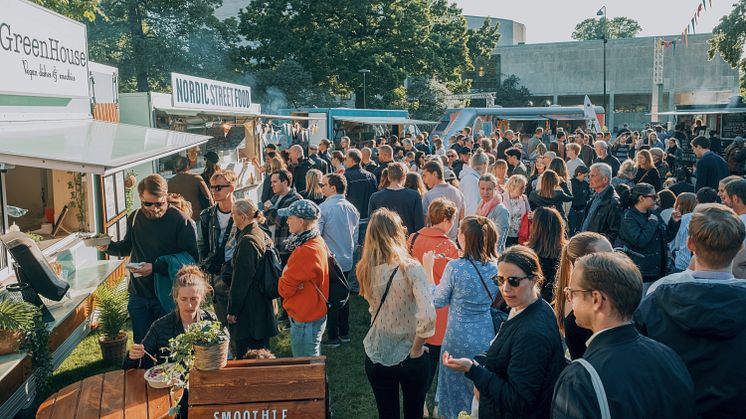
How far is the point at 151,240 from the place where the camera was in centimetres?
561

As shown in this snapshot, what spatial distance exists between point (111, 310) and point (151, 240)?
54.6 inches

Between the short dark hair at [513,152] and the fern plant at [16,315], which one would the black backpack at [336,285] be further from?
the short dark hair at [513,152]

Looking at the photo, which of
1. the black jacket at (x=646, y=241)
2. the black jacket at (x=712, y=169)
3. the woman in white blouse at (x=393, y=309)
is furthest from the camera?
the black jacket at (x=712, y=169)

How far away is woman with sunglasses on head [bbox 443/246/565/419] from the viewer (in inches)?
115

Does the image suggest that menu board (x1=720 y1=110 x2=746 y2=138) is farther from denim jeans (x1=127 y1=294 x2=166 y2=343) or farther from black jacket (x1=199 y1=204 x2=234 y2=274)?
denim jeans (x1=127 y1=294 x2=166 y2=343)

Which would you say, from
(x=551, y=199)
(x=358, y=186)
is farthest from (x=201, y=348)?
(x=358, y=186)

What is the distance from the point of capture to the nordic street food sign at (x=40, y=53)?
618cm

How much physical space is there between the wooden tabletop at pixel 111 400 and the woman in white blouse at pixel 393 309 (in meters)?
1.25

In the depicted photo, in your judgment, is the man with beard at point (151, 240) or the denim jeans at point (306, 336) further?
the man with beard at point (151, 240)

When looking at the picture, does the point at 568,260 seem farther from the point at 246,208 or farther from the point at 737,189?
the point at 246,208

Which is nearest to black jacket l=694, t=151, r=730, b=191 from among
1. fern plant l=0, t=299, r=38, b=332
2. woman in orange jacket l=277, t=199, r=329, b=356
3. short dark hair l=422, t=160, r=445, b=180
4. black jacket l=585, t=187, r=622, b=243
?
black jacket l=585, t=187, r=622, b=243

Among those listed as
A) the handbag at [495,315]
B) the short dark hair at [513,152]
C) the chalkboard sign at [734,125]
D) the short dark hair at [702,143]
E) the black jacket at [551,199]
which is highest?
the chalkboard sign at [734,125]

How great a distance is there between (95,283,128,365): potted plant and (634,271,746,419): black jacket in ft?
17.3

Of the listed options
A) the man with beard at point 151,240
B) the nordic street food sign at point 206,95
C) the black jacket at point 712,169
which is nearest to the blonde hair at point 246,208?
the man with beard at point 151,240
